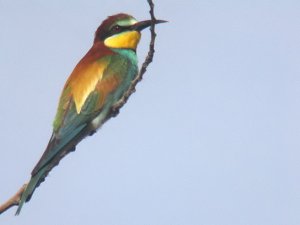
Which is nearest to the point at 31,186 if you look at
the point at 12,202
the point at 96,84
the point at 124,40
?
the point at 12,202

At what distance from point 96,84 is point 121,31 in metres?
0.41

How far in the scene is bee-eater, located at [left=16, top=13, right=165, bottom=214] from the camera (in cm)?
355

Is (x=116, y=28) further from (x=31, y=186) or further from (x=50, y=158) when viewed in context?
(x=31, y=186)

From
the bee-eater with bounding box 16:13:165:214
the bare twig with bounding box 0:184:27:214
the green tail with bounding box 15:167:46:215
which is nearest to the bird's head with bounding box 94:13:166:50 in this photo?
the bee-eater with bounding box 16:13:165:214

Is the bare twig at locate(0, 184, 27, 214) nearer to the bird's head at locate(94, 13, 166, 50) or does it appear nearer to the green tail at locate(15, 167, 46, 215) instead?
the green tail at locate(15, 167, 46, 215)

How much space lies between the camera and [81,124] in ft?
12.1

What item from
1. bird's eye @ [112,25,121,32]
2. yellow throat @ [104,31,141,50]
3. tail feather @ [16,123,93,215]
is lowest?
tail feather @ [16,123,93,215]

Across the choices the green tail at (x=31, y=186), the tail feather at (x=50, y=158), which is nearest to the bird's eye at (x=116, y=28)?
the tail feather at (x=50, y=158)

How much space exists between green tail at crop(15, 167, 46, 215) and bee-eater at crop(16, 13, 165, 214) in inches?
2.3

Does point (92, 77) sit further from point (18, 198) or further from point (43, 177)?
point (18, 198)

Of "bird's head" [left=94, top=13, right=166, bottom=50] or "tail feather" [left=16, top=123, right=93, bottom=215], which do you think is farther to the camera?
"bird's head" [left=94, top=13, right=166, bottom=50]

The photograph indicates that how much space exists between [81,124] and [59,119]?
13cm

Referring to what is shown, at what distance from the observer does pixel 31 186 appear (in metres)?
2.93

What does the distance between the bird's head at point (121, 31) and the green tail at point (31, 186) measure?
1.28 metres
